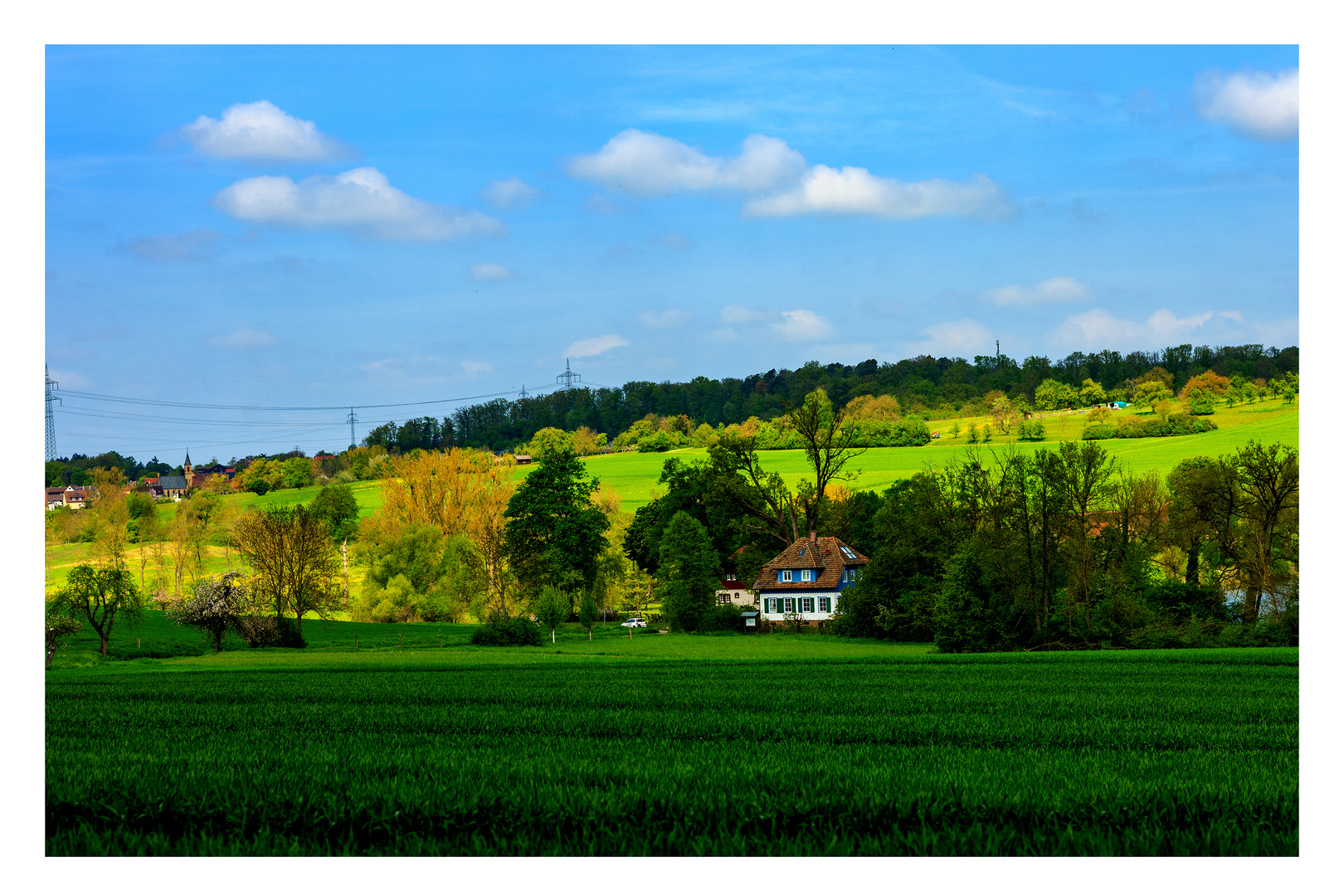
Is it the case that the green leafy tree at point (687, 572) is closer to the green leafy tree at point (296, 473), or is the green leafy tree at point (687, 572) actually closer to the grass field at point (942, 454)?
the grass field at point (942, 454)

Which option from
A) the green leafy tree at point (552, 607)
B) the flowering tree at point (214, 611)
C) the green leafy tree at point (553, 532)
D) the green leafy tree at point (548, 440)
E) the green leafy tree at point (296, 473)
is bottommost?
the green leafy tree at point (552, 607)

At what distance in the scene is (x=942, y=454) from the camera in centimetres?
6925

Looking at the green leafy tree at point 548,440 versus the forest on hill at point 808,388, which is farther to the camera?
the forest on hill at point 808,388

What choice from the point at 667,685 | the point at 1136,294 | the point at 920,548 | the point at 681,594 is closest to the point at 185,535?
the point at 681,594

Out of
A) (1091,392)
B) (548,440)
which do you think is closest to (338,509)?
(548,440)

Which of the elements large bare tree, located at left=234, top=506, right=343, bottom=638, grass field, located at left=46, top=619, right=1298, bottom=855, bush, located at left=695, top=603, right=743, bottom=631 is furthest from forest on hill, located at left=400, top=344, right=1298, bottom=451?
grass field, located at left=46, top=619, right=1298, bottom=855

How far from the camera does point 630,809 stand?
Answer: 25.4 ft

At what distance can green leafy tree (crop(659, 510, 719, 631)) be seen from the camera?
164 ft

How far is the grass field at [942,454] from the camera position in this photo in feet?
203

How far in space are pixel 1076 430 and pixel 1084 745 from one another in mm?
62380

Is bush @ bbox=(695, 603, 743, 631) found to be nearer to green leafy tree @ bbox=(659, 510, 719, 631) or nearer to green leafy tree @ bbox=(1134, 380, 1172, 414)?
green leafy tree @ bbox=(659, 510, 719, 631)

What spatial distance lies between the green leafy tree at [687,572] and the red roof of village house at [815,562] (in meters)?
4.57

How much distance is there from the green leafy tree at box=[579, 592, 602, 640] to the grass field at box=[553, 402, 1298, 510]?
1561 cm

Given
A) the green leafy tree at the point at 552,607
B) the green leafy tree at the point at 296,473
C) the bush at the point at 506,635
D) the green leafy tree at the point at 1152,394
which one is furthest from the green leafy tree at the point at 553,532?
the green leafy tree at the point at 1152,394
